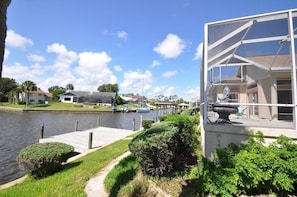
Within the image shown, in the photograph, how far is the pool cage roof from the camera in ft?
15.4

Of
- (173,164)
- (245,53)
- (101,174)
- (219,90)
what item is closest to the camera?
(173,164)

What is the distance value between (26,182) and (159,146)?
4.77 metres

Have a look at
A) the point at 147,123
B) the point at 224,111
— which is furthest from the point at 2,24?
the point at 147,123

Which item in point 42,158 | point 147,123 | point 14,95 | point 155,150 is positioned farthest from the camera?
point 14,95

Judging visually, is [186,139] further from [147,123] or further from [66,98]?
[66,98]

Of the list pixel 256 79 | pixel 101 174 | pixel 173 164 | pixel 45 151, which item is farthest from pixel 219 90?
pixel 45 151

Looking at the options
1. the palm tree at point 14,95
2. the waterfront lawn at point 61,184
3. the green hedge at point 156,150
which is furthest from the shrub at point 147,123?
the palm tree at point 14,95

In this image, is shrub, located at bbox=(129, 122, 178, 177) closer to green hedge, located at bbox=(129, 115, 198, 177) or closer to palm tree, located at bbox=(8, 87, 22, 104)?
green hedge, located at bbox=(129, 115, 198, 177)

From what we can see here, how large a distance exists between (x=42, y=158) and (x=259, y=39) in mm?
9055

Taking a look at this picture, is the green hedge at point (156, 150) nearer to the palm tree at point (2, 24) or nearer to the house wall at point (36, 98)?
the palm tree at point (2, 24)

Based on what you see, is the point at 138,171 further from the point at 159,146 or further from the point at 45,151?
the point at 45,151

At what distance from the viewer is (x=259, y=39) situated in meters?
6.76

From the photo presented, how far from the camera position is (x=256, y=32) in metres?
6.13

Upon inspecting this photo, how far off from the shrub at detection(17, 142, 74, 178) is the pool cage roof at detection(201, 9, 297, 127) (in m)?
5.20
